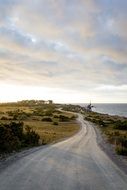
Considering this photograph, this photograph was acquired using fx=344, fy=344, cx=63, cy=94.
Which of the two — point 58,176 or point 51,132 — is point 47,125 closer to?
point 51,132

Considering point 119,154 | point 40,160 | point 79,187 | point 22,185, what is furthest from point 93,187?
point 119,154

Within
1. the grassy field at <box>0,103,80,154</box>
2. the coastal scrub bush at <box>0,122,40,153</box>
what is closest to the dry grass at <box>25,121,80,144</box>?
the grassy field at <box>0,103,80,154</box>

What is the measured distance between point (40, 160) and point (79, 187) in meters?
6.96

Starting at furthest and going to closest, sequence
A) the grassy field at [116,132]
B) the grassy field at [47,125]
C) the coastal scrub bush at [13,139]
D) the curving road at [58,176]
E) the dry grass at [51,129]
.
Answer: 1. the grassy field at [47,125]
2. the dry grass at [51,129]
3. the grassy field at [116,132]
4. the coastal scrub bush at [13,139]
5. the curving road at [58,176]

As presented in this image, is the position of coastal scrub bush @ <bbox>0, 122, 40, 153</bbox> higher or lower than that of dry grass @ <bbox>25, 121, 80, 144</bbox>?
higher

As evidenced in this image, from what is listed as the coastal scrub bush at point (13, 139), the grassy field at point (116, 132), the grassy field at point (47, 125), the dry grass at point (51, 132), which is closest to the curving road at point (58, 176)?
the coastal scrub bush at point (13, 139)

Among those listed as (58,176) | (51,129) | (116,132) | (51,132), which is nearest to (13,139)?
(58,176)

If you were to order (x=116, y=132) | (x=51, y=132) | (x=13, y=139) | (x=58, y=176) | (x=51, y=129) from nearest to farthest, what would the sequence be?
(x=58, y=176) → (x=13, y=139) → (x=51, y=132) → (x=116, y=132) → (x=51, y=129)

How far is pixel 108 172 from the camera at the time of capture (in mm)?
16281

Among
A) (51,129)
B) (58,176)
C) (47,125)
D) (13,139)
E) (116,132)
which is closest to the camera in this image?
(58,176)

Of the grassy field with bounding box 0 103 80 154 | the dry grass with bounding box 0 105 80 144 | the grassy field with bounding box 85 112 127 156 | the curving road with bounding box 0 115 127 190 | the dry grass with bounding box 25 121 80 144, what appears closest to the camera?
the curving road with bounding box 0 115 127 190

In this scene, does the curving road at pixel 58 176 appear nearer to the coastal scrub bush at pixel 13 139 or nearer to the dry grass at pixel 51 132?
the coastal scrub bush at pixel 13 139

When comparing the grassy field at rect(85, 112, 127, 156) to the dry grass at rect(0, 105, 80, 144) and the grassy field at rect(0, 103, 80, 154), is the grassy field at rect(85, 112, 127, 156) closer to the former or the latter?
the grassy field at rect(0, 103, 80, 154)

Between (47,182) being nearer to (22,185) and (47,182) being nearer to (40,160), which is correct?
(22,185)
